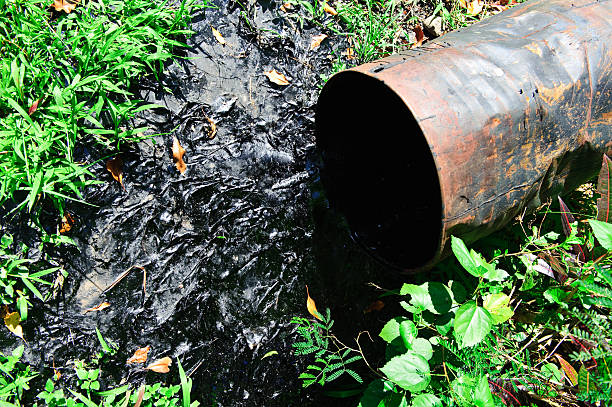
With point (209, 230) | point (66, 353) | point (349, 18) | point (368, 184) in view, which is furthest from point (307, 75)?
point (66, 353)

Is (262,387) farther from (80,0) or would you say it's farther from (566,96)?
(80,0)

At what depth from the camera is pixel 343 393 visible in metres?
2.12

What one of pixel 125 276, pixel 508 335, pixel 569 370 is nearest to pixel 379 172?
pixel 508 335

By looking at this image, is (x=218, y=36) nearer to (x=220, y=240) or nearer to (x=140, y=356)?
(x=220, y=240)

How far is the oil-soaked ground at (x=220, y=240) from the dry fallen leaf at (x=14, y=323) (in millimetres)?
39

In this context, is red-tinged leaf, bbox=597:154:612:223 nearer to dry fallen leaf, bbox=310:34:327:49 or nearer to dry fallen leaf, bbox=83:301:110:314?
dry fallen leaf, bbox=310:34:327:49

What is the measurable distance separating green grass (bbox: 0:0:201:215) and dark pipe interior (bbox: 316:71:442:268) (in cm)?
88

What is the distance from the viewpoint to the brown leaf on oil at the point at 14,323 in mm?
1960

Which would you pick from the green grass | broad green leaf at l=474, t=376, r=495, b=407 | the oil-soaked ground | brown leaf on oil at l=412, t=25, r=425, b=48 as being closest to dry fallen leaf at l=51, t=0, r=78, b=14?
the green grass

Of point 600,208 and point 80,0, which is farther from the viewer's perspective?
point 80,0

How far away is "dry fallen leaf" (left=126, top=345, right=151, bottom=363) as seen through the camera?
2037mm

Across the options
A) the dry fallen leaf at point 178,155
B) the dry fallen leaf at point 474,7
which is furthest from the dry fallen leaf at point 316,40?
the dry fallen leaf at point 474,7

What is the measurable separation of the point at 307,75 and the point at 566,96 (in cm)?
126


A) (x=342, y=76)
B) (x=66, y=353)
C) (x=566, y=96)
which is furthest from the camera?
(x=66, y=353)
